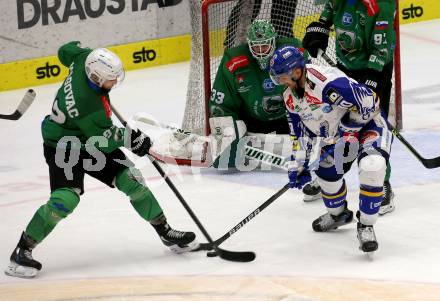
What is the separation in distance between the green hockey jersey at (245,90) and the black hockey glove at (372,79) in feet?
1.62

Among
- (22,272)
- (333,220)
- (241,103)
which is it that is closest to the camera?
(22,272)

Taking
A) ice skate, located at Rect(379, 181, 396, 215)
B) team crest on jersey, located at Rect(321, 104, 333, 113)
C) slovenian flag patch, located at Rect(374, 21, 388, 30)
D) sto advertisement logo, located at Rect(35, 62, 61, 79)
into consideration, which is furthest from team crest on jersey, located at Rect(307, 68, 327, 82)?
sto advertisement logo, located at Rect(35, 62, 61, 79)

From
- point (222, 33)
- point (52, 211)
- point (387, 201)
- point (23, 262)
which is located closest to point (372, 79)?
point (387, 201)

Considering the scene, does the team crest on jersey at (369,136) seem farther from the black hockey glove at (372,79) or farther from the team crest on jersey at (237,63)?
the team crest on jersey at (237,63)

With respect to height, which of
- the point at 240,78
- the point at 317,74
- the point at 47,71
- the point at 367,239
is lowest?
the point at 47,71

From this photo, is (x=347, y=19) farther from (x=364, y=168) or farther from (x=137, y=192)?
(x=137, y=192)

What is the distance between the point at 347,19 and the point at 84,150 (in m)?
1.97

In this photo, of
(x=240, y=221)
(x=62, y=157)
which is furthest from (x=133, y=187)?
(x=240, y=221)

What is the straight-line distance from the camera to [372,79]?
676 cm

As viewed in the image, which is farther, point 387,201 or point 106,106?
point 387,201

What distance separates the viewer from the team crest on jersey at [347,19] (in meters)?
6.79

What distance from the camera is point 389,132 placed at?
5.76 metres

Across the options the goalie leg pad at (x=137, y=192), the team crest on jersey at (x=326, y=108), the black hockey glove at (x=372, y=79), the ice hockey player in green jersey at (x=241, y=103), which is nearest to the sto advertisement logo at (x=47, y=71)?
the ice hockey player in green jersey at (x=241, y=103)

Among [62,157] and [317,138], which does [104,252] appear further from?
[317,138]
